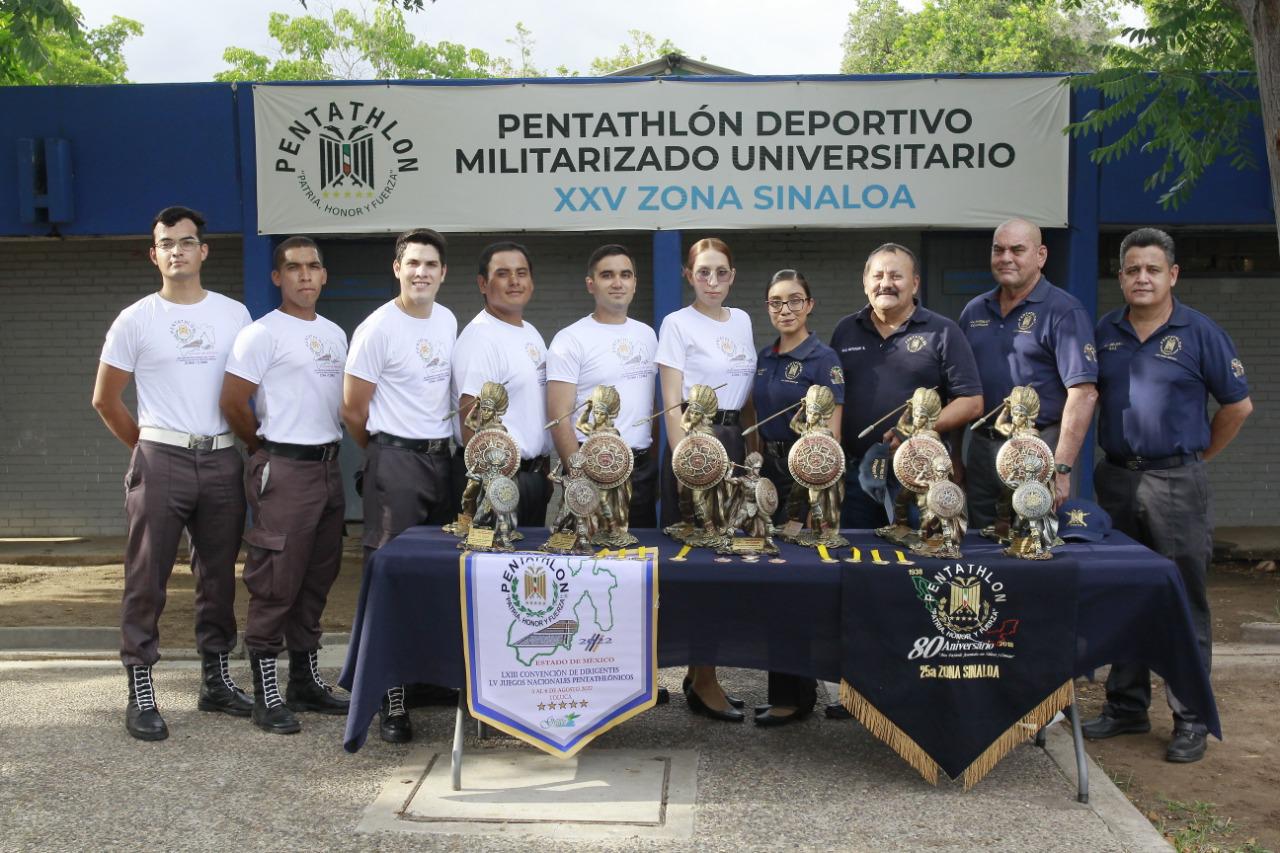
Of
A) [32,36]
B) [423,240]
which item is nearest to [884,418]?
[423,240]

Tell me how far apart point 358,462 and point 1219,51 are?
718 centimetres

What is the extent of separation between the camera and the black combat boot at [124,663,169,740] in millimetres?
4562

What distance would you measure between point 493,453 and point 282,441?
107 cm

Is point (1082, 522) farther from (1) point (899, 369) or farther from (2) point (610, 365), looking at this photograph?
(2) point (610, 365)

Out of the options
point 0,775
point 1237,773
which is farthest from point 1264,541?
point 0,775

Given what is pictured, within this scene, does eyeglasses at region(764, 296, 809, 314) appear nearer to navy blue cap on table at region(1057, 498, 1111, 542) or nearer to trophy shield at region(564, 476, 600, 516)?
trophy shield at region(564, 476, 600, 516)

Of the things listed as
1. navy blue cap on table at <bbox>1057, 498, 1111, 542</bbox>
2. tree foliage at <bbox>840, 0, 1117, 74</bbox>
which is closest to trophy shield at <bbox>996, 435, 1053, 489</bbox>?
navy blue cap on table at <bbox>1057, 498, 1111, 542</bbox>

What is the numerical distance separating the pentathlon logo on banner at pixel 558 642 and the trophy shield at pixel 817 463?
1.96 feet

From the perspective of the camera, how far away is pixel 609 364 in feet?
15.1

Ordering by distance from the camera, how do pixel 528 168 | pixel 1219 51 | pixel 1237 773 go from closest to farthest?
pixel 1237 773, pixel 1219 51, pixel 528 168

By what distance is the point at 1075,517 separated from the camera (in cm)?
418

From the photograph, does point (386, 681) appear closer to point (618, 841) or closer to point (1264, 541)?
point (618, 841)

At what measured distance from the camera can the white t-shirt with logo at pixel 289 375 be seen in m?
4.58

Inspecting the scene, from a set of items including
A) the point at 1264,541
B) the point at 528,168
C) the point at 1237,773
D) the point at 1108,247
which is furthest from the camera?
the point at 1108,247
